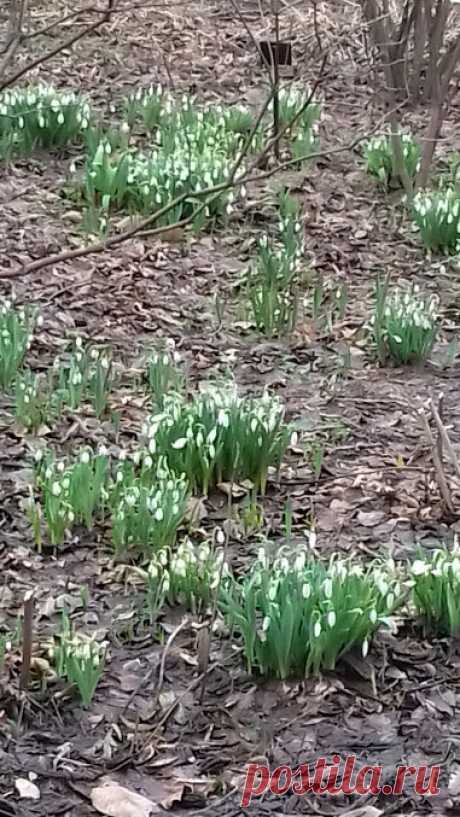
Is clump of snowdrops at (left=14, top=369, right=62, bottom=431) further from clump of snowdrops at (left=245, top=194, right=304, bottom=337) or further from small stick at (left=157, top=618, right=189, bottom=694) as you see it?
small stick at (left=157, top=618, right=189, bottom=694)

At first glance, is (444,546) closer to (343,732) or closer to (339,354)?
(343,732)

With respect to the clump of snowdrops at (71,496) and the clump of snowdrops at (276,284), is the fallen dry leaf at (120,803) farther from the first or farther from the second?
the clump of snowdrops at (276,284)

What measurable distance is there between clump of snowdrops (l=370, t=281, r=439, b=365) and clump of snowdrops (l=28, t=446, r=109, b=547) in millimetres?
1510

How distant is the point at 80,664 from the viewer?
104 inches

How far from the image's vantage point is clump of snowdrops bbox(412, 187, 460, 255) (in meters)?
5.39

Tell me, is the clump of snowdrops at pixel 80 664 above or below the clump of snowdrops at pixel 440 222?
below

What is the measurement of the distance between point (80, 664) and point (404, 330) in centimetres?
223

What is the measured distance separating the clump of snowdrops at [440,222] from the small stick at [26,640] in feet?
11.0

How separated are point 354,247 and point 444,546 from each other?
9.25ft

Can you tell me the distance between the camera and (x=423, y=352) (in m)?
4.49

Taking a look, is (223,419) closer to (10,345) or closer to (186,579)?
(186,579)

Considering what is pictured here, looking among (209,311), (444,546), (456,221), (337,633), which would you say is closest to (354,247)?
(456,221)

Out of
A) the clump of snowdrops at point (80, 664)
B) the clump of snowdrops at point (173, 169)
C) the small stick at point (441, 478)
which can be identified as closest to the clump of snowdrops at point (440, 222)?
the clump of snowdrops at point (173, 169)

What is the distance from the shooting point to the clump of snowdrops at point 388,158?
603 centimetres
